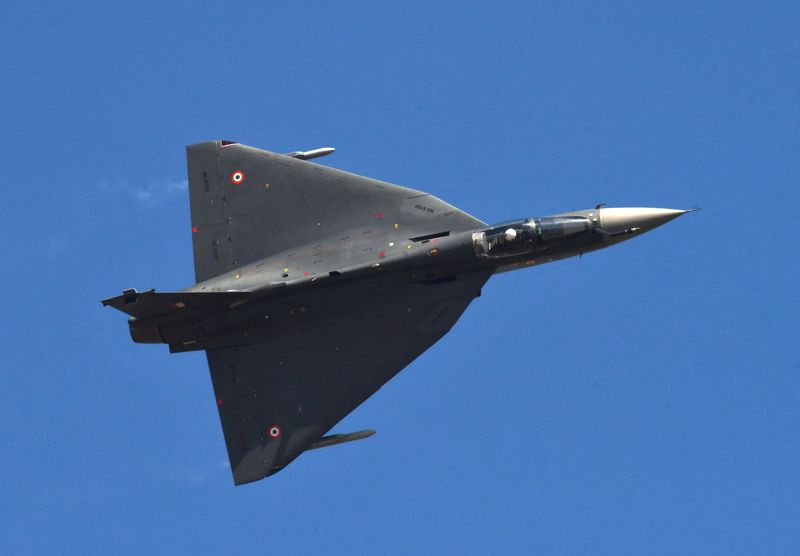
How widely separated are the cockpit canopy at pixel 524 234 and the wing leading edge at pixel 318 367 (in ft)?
3.81

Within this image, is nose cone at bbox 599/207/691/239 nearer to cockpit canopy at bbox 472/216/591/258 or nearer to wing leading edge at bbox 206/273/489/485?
cockpit canopy at bbox 472/216/591/258

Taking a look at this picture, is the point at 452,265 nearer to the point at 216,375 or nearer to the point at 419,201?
the point at 419,201

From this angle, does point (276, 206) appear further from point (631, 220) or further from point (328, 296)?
point (631, 220)

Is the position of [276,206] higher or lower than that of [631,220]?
higher

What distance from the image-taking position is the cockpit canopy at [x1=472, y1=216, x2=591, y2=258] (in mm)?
35469

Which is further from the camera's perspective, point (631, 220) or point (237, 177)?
point (237, 177)

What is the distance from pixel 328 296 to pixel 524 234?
5658mm

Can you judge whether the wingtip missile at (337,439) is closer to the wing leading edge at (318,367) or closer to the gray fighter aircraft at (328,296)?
the gray fighter aircraft at (328,296)

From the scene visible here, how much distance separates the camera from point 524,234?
35469 mm

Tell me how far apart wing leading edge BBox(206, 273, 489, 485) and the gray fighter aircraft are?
0.03 m

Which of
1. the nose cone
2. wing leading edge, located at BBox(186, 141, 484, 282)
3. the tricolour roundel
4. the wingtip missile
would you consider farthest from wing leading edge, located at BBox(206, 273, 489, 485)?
the tricolour roundel

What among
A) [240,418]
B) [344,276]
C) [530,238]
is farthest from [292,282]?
[530,238]

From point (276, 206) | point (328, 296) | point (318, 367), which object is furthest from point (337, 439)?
point (276, 206)

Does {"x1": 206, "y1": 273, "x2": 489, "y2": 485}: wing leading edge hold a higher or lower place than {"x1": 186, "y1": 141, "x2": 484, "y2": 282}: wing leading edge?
lower
